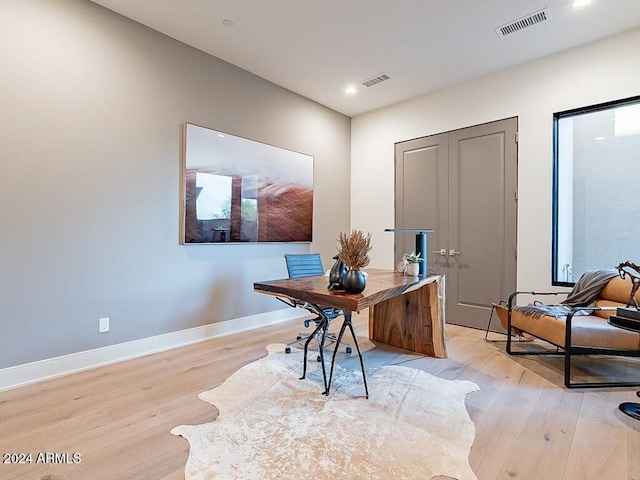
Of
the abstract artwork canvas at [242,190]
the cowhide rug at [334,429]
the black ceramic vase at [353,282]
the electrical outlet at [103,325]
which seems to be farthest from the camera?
the abstract artwork canvas at [242,190]

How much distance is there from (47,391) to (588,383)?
401 centimetres

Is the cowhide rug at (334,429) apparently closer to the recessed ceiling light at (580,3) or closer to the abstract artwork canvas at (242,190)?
the abstract artwork canvas at (242,190)

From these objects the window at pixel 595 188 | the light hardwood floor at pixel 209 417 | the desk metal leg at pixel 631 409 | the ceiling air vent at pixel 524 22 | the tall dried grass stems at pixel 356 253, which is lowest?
the light hardwood floor at pixel 209 417

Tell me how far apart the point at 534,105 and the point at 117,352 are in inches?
195

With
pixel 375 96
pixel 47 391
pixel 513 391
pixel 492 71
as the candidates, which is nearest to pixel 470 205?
pixel 492 71

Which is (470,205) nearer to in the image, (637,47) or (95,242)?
(637,47)

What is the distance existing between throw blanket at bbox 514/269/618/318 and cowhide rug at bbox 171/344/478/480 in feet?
3.26

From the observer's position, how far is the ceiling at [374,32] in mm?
2811

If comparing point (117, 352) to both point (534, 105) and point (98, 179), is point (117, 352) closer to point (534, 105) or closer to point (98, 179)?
point (98, 179)

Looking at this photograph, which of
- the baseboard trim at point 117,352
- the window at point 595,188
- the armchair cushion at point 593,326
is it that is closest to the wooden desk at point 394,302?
the armchair cushion at point 593,326

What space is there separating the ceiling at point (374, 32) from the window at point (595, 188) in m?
0.81

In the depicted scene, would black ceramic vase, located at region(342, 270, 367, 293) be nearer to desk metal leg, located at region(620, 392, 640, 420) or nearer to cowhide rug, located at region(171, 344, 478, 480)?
cowhide rug, located at region(171, 344, 478, 480)

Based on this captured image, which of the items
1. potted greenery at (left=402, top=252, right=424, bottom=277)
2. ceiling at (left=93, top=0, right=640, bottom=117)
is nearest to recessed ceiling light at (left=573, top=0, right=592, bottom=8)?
ceiling at (left=93, top=0, right=640, bottom=117)

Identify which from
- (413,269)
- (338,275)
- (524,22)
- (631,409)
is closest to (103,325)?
(338,275)
